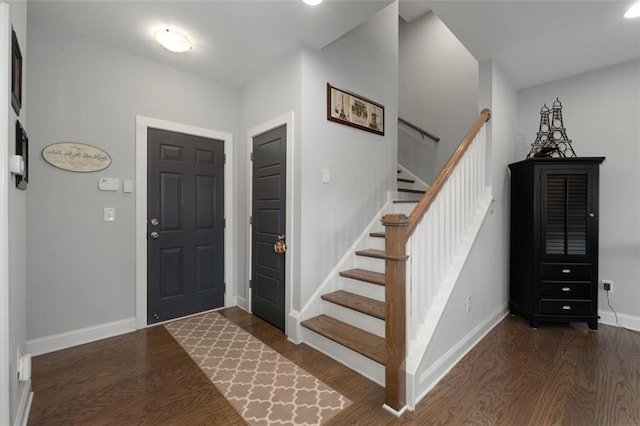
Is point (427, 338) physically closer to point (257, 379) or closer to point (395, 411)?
point (395, 411)

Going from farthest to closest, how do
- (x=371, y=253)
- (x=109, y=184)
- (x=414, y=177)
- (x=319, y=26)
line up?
(x=414, y=177) < (x=371, y=253) < (x=109, y=184) < (x=319, y=26)

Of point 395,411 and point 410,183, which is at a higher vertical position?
point 410,183

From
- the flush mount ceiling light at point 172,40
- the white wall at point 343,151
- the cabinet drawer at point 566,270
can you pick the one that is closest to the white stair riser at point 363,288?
the white wall at point 343,151

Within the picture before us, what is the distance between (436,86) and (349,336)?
3750mm

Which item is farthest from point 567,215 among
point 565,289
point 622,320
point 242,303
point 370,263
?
point 242,303

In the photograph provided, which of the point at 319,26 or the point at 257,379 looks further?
the point at 319,26

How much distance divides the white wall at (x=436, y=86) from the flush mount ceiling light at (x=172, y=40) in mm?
3275

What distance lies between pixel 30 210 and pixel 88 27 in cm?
153

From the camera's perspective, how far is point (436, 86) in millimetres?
4234

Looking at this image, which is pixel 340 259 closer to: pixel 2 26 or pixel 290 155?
pixel 290 155

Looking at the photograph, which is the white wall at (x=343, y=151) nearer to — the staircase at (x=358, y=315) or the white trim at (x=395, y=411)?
the staircase at (x=358, y=315)

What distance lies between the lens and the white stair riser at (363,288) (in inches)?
97.3

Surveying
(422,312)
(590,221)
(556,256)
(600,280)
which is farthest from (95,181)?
(600,280)

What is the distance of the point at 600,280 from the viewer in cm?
295
